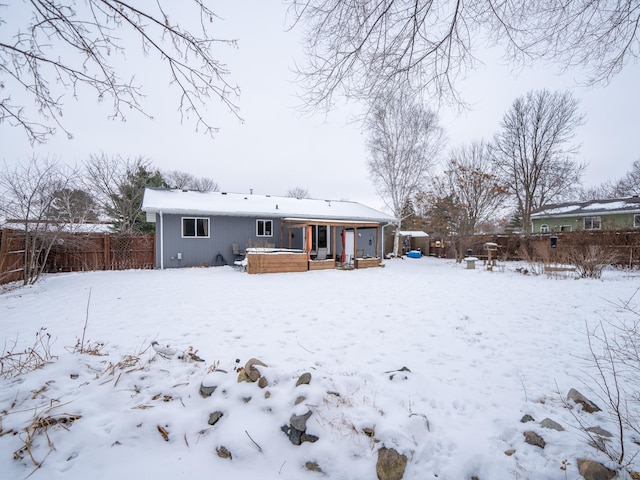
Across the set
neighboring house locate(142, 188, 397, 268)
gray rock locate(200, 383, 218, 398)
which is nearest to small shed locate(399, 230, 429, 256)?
neighboring house locate(142, 188, 397, 268)

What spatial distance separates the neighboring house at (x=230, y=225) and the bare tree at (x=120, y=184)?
686cm

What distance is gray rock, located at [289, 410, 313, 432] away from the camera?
6.65 ft

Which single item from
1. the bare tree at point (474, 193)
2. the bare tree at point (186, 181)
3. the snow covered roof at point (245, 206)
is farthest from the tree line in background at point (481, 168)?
the bare tree at point (186, 181)

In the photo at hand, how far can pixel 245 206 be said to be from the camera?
47.2 ft

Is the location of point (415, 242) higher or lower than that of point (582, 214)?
lower

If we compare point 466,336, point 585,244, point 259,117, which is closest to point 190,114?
point 259,117

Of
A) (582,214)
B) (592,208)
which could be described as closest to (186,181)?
(582,214)

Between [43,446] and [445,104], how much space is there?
4274 mm

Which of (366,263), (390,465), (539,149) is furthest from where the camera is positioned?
(539,149)

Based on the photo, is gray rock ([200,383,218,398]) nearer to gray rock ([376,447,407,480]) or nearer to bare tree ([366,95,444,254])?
gray rock ([376,447,407,480])

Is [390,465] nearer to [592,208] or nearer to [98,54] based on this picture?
[98,54]

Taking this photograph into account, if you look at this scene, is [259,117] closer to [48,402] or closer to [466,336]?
[48,402]

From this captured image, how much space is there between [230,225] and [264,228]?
5.57 feet

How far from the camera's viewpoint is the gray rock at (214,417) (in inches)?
83.0
